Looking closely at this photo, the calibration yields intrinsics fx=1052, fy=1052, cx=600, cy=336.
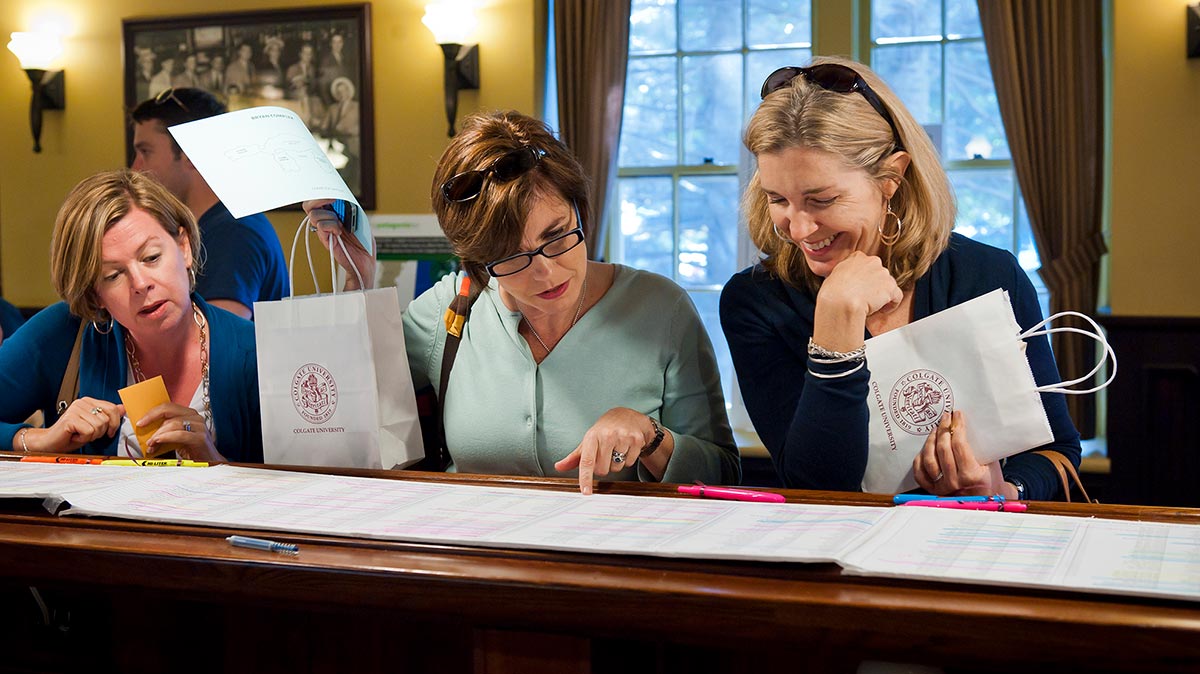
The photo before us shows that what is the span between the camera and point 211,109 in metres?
3.20

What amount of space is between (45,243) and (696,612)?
578cm

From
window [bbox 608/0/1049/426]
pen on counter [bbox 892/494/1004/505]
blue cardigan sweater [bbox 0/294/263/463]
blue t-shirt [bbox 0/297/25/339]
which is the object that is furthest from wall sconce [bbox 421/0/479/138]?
pen on counter [bbox 892/494/1004/505]

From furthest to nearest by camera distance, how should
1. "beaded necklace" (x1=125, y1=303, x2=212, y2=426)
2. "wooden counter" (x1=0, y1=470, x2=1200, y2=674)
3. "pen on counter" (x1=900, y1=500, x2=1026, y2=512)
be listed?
"beaded necklace" (x1=125, y1=303, x2=212, y2=426) → "pen on counter" (x1=900, y1=500, x2=1026, y2=512) → "wooden counter" (x1=0, y1=470, x2=1200, y2=674)

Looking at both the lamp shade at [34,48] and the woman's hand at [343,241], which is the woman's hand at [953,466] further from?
the lamp shade at [34,48]

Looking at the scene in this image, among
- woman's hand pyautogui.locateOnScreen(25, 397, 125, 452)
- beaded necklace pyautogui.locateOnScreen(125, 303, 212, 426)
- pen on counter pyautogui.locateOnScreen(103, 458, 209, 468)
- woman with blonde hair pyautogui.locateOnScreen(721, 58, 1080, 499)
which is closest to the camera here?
woman with blonde hair pyautogui.locateOnScreen(721, 58, 1080, 499)

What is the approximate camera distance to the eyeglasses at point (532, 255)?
1.71 m

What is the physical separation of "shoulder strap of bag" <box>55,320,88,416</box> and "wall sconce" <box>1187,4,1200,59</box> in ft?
13.6

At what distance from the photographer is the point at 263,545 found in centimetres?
110

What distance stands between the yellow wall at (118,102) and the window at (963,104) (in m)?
1.74

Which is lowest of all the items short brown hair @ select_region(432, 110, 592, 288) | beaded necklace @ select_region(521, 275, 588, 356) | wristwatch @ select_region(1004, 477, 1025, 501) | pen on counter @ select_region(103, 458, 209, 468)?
wristwatch @ select_region(1004, 477, 1025, 501)

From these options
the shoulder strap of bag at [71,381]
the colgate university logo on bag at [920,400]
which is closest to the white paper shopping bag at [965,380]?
the colgate university logo on bag at [920,400]

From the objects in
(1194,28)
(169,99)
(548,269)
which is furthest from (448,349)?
(1194,28)

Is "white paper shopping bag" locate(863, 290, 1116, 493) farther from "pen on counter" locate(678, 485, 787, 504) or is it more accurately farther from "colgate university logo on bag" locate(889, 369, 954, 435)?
"pen on counter" locate(678, 485, 787, 504)

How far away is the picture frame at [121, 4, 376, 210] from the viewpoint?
5.18 m
